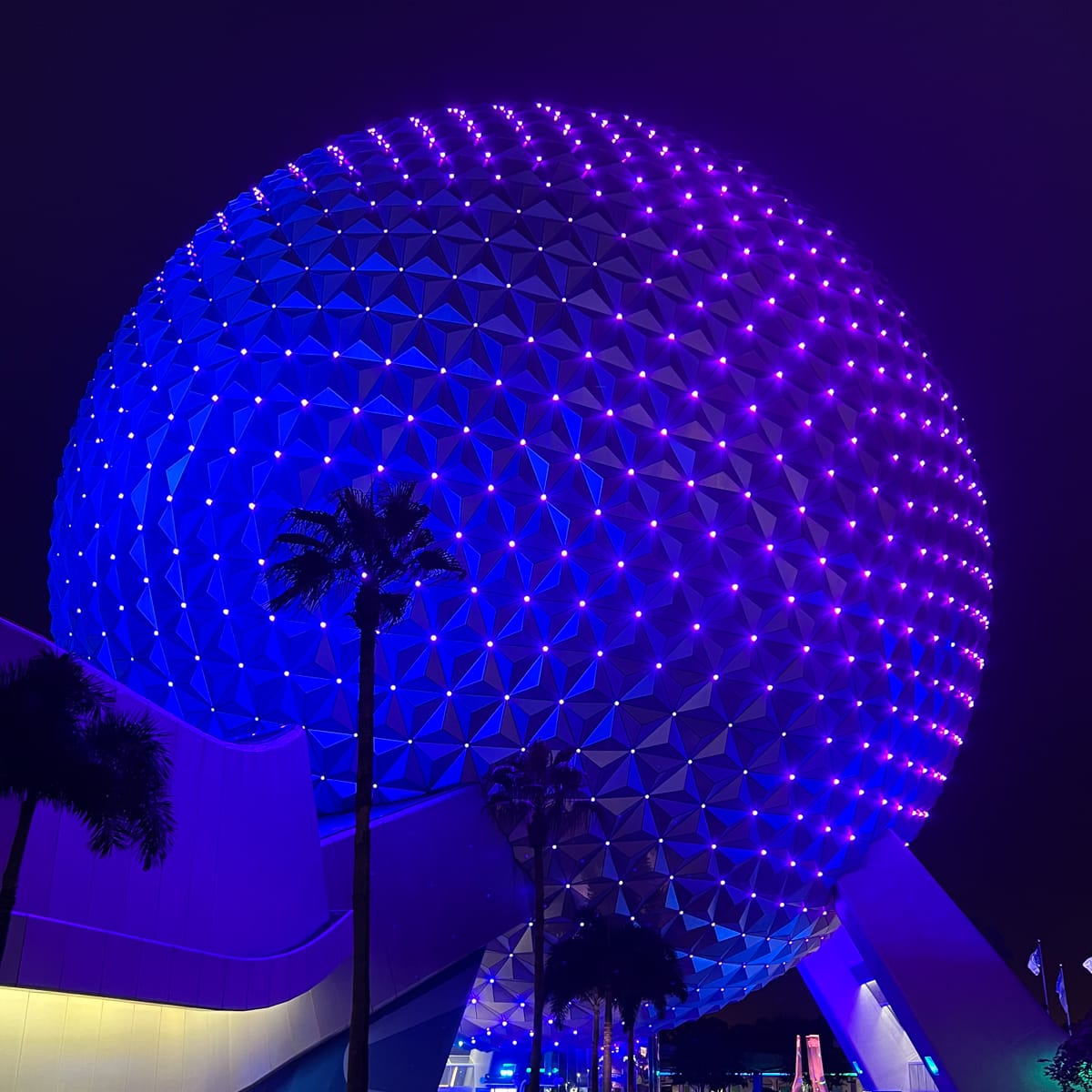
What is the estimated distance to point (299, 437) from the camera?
26.2 m

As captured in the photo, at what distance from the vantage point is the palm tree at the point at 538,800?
965 inches

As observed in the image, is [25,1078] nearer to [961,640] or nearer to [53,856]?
[53,856]

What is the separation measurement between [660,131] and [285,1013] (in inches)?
1087

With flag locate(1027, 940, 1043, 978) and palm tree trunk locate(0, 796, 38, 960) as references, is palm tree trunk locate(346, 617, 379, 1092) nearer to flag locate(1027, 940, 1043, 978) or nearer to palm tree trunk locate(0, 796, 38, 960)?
palm tree trunk locate(0, 796, 38, 960)

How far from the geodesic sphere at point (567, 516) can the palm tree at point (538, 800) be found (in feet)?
1.95

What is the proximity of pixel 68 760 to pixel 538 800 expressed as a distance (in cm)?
1369

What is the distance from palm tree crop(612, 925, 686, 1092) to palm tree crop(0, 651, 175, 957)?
16.4 meters

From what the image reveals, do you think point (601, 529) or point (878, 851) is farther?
point (878, 851)

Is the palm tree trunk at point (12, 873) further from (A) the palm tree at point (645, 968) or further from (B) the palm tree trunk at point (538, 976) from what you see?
(A) the palm tree at point (645, 968)

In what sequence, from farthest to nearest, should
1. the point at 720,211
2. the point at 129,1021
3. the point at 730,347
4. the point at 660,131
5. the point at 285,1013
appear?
the point at 660,131 → the point at 720,211 → the point at 730,347 → the point at 285,1013 → the point at 129,1021

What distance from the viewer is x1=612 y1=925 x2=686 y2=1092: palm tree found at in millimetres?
27719

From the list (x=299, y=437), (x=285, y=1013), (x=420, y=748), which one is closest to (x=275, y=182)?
(x=299, y=437)

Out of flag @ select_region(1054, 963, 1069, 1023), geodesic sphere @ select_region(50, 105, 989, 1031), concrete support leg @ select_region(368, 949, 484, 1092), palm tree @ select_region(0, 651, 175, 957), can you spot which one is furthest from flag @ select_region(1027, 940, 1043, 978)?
palm tree @ select_region(0, 651, 175, 957)

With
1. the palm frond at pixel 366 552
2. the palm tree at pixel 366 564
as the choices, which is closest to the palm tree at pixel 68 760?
the palm tree at pixel 366 564
